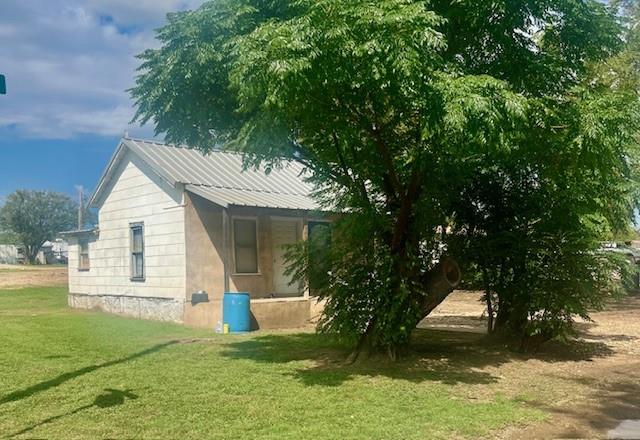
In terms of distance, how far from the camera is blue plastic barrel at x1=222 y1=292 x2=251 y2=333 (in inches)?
544

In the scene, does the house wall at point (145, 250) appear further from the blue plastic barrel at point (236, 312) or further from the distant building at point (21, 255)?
the distant building at point (21, 255)

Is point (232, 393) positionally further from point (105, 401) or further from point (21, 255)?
point (21, 255)

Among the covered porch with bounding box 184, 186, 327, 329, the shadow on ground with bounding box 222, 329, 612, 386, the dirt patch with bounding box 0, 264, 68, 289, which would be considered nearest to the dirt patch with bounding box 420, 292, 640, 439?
the shadow on ground with bounding box 222, 329, 612, 386

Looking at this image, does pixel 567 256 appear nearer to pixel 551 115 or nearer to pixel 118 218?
pixel 551 115

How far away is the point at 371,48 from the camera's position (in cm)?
660

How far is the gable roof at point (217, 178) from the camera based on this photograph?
16094mm

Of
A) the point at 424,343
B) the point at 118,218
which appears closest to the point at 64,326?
the point at 118,218

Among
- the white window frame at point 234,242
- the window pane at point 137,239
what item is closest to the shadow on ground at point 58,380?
the white window frame at point 234,242

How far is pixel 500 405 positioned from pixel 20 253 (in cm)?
6534

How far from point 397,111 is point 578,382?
14.1 feet

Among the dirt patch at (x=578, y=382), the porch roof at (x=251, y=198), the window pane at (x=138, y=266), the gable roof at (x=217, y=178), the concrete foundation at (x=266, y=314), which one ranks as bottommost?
the dirt patch at (x=578, y=382)

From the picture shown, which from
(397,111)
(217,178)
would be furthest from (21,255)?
(397,111)

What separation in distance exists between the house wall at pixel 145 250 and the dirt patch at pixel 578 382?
7.38m

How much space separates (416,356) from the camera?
10211mm
